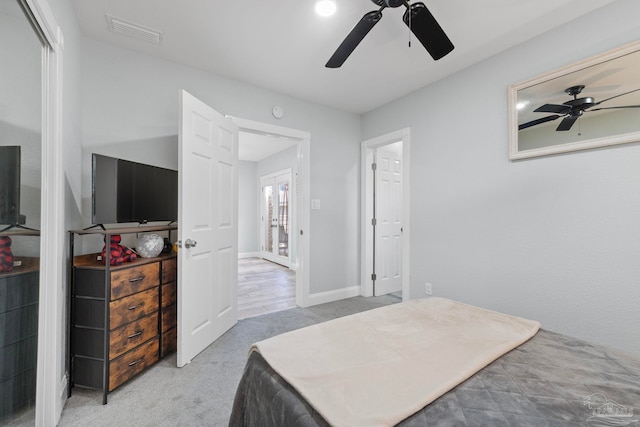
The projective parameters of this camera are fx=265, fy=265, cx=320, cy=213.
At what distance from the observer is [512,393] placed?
827 millimetres

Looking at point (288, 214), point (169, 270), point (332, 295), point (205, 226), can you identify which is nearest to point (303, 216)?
point (332, 295)

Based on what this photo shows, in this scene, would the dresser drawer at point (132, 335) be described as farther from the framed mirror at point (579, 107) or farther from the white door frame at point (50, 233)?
the framed mirror at point (579, 107)

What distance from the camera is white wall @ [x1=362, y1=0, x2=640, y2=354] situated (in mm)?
1786

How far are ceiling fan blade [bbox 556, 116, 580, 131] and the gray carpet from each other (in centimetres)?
304

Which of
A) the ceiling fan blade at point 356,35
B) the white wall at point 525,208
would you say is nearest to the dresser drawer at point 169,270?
the ceiling fan blade at point 356,35

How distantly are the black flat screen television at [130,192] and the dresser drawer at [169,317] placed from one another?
75 cm

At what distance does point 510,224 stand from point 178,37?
3.23 m

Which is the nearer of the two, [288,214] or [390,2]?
[390,2]

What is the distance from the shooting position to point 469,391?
2.76 ft

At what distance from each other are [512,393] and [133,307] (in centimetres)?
213

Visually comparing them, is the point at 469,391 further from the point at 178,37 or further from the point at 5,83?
the point at 178,37

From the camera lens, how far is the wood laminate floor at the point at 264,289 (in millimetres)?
3327

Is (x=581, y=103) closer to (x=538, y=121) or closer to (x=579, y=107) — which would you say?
(x=579, y=107)

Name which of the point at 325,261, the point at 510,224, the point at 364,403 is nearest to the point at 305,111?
the point at 325,261
